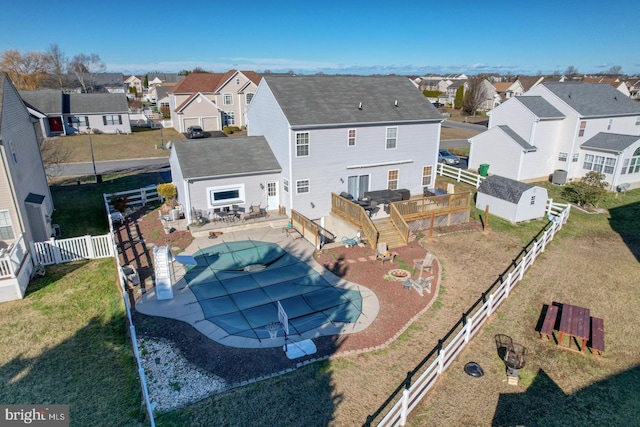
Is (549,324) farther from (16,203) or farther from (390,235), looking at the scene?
(16,203)

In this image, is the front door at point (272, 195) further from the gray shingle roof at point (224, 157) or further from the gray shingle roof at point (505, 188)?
the gray shingle roof at point (505, 188)

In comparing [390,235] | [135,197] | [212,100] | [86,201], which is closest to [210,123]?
[212,100]

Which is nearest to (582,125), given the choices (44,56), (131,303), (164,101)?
(131,303)

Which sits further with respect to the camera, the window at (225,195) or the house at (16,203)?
the window at (225,195)

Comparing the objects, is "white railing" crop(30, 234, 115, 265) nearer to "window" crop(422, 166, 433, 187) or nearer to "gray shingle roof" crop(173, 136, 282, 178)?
"gray shingle roof" crop(173, 136, 282, 178)

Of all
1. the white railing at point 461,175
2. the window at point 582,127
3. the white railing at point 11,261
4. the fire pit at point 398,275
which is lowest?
the fire pit at point 398,275

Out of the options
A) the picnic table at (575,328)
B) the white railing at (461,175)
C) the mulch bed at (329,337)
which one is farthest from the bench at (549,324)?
the white railing at (461,175)

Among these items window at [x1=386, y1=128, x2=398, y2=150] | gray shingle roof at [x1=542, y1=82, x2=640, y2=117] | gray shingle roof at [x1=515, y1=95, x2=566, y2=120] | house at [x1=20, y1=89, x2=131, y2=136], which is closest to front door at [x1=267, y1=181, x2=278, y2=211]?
window at [x1=386, y1=128, x2=398, y2=150]
